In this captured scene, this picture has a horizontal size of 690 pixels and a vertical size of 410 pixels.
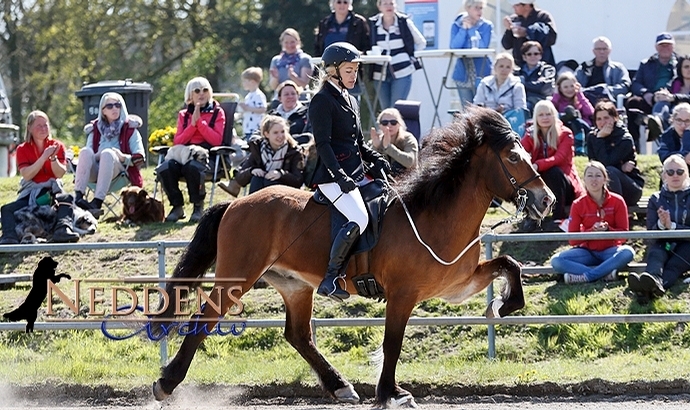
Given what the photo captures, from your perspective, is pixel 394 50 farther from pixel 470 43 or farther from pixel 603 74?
pixel 603 74

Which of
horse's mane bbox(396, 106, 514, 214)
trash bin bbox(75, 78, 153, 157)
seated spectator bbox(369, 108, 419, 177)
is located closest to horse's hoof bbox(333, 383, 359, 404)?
horse's mane bbox(396, 106, 514, 214)

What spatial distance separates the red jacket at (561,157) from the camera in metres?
11.4

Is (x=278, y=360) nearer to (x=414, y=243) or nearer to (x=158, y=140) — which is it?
(x=414, y=243)

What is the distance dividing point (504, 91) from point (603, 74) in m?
2.28

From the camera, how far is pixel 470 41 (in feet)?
50.0

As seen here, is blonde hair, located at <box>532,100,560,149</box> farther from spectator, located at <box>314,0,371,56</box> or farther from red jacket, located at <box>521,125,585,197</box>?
spectator, located at <box>314,0,371,56</box>

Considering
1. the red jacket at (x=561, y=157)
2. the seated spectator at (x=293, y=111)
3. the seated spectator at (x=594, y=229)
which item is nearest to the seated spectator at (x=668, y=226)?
the seated spectator at (x=594, y=229)

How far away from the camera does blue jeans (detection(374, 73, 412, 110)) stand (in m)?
15.0

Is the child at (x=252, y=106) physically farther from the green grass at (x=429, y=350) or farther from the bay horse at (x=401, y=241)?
the bay horse at (x=401, y=241)

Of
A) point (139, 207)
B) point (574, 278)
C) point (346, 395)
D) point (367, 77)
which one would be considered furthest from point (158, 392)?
point (367, 77)

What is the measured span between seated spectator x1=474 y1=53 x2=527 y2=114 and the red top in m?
4.61

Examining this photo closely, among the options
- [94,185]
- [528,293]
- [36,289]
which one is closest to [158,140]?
[94,185]

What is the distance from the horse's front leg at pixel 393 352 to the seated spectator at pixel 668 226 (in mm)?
2756

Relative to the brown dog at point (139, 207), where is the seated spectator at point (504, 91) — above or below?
above
